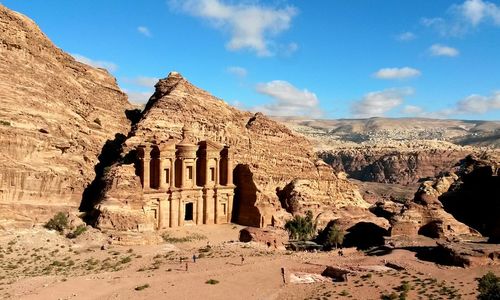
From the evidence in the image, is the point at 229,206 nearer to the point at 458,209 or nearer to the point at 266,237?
the point at 266,237

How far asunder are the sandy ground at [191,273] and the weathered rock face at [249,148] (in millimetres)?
9963

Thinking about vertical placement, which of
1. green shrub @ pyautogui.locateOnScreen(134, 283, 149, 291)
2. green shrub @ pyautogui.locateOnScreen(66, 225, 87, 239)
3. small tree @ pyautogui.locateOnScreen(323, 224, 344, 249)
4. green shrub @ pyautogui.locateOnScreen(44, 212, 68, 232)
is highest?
green shrub @ pyautogui.locateOnScreen(44, 212, 68, 232)

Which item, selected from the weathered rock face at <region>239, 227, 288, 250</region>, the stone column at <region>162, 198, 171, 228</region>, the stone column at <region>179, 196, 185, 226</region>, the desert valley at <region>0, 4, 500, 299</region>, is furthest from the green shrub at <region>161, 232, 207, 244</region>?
the weathered rock face at <region>239, 227, 288, 250</region>

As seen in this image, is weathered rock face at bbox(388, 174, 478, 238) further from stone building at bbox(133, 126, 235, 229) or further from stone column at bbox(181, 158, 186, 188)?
stone column at bbox(181, 158, 186, 188)

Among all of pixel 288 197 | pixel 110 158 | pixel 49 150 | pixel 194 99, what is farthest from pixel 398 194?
pixel 49 150

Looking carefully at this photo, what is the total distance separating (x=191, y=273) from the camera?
31031 millimetres

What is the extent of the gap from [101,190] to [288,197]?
21.1 meters

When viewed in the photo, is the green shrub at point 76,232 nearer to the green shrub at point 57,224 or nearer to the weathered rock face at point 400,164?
the green shrub at point 57,224

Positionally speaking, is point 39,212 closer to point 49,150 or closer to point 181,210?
point 49,150

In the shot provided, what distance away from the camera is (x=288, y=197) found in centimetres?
5356

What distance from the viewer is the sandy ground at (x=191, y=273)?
26.8 m

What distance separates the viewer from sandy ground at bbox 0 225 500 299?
2678 cm

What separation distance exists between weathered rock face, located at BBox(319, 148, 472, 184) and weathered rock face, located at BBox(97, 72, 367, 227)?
70.9m

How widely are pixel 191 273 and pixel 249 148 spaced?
2575cm
